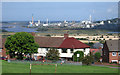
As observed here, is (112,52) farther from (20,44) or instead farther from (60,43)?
(20,44)

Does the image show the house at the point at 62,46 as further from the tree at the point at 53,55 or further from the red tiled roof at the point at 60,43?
the tree at the point at 53,55

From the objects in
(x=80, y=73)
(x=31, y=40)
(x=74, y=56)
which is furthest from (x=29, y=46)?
(x=80, y=73)

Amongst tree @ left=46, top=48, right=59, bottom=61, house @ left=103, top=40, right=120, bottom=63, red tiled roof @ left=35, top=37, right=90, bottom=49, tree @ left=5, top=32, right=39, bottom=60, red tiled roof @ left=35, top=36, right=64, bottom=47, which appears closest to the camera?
tree @ left=5, top=32, right=39, bottom=60

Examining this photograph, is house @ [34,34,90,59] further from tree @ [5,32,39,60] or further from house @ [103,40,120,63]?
tree @ [5,32,39,60]

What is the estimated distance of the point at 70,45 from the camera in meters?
58.1

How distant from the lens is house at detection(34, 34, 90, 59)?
2261 inches

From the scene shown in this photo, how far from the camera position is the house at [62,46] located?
57.4 m

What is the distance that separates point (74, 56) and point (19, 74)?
91.6 ft

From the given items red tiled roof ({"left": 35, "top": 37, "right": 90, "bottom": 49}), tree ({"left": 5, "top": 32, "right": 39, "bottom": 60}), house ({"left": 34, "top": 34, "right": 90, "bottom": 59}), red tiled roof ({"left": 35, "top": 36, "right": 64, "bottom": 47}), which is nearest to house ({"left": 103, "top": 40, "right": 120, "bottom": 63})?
house ({"left": 34, "top": 34, "right": 90, "bottom": 59})

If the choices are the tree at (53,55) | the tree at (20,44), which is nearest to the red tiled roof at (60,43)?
the tree at (53,55)

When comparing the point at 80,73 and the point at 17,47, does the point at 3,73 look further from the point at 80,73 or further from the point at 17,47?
the point at 17,47

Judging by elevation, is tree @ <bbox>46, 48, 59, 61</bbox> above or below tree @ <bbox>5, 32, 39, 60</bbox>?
below

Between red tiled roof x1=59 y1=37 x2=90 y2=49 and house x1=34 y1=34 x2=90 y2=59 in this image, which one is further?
red tiled roof x1=59 y1=37 x2=90 y2=49

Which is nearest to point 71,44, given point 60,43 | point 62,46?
point 62,46
